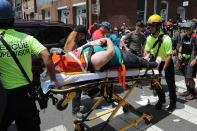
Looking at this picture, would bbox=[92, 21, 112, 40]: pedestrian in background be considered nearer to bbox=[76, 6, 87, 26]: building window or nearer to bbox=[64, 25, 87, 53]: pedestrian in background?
bbox=[64, 25, 87, 53]: pedestrian in background

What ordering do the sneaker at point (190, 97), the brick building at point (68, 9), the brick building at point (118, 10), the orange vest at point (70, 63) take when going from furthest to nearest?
the brick building at point (68, 9)
the brick building at point (118, 10)
the sneaker at point (190, 97)
the orange vest at point (70, 63)

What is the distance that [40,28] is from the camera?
446 cm

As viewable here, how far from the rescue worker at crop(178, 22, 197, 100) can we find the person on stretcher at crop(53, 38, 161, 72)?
7.12ft

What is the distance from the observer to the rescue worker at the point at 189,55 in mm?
4191

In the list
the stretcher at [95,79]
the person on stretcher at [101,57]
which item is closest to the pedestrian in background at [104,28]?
the person on stretcher at [101,57]

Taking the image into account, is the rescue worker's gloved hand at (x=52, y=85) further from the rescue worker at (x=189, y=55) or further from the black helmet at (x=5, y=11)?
the rescue worker at (x=189, y=55)

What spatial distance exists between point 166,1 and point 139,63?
1910 cm

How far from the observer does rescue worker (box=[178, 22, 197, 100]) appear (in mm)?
4191

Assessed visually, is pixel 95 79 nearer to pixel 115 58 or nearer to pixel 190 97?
pixel 115 58

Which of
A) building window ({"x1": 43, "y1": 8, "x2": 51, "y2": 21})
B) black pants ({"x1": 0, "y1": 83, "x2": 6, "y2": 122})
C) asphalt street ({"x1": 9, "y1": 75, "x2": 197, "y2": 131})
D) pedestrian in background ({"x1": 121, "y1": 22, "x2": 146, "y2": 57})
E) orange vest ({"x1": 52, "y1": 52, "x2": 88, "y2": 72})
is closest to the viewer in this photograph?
black pants ({"x1": 0, "y1": 83, "x2": 6, "y2": 122})

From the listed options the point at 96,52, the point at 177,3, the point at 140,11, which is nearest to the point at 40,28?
the point at 96,52

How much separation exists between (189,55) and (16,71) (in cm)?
401

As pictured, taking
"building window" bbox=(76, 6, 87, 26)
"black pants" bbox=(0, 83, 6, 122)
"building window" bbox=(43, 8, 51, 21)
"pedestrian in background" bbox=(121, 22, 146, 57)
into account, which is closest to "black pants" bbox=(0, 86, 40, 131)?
"black pants" bbox=(0, 83, 6, 122)

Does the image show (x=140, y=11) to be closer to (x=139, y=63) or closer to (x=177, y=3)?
(x=177, y=3)
